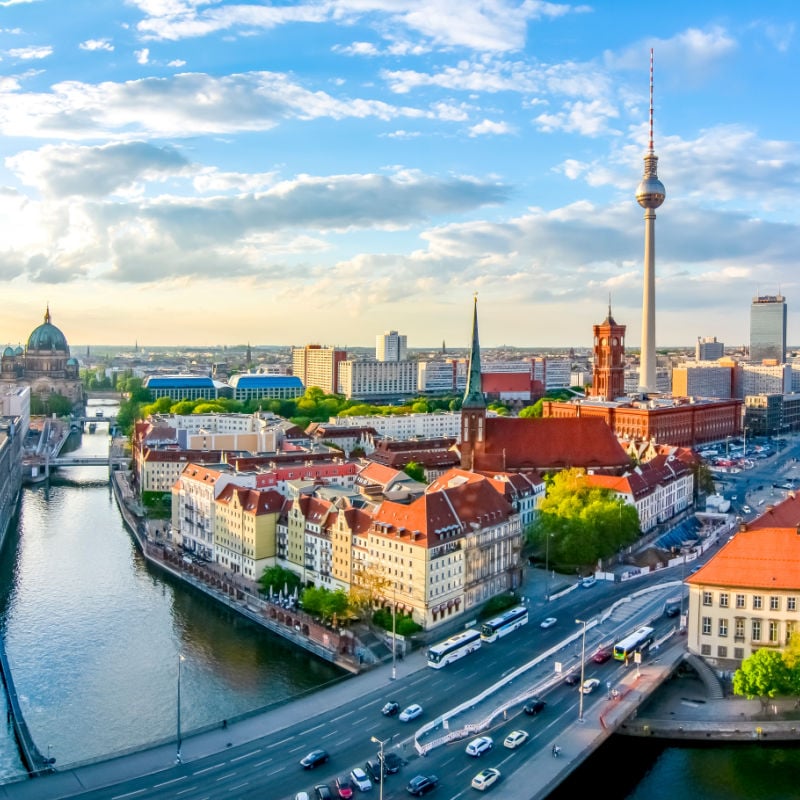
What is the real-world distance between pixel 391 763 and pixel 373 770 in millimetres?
686

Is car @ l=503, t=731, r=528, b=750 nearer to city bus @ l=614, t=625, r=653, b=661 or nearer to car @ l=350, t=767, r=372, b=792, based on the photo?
car @ l=350, t=767, r=372, b=792

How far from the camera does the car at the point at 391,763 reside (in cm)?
3116

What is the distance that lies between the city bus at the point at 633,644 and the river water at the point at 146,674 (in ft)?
18.1

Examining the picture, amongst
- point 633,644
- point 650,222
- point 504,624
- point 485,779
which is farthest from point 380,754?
point 650,222

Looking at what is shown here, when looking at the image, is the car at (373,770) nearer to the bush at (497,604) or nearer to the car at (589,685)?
the car at (589,685)

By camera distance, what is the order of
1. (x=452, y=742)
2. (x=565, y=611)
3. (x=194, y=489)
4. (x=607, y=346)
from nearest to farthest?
→ 1. (x=452, y=742)
2. (x=565, y=611)
3. (x=194, y=489)
4. (x=607, y=346)

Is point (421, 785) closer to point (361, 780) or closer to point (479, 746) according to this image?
point (361, 780)

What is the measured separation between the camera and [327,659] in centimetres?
4494

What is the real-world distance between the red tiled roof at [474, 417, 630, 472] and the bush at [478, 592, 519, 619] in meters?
26.6

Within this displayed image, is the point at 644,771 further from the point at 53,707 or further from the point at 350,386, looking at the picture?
the point at 350,386

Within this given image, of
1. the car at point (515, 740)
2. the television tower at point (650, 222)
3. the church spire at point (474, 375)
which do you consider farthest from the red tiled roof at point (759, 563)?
the television tower at point (650, 222)

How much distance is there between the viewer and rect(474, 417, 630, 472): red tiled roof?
257ft

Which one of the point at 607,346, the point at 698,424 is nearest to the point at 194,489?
the point at 607,346

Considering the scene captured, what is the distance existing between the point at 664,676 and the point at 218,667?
72.4 feet
